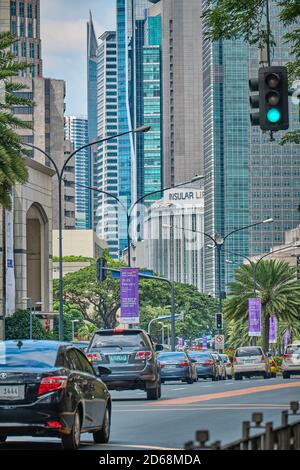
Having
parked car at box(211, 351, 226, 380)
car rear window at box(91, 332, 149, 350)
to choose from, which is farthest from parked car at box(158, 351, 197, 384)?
car rear window at box(91, 332, 149, 350)

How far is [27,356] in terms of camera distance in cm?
1766

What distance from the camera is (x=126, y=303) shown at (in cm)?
6016

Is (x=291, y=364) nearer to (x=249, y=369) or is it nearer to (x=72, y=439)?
(x=249, y=369)

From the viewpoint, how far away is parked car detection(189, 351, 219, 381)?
6116cm

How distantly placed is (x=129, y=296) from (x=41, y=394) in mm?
43133

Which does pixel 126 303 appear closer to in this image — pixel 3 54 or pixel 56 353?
pixel 3 54

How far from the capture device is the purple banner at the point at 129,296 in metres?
59.8

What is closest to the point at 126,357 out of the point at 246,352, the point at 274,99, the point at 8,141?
the point at 274,99

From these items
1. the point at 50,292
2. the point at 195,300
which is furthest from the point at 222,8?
the point at 195,300

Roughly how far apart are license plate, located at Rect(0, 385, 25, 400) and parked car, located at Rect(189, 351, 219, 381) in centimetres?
4422

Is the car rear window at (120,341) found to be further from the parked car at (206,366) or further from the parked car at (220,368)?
the parked car at (220,368)

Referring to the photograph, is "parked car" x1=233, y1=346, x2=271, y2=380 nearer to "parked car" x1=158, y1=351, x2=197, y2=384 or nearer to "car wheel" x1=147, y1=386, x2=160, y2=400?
"parked car" x1=158, y1=351, x2=197, y2=384

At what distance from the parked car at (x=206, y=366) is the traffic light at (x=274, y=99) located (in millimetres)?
39918
